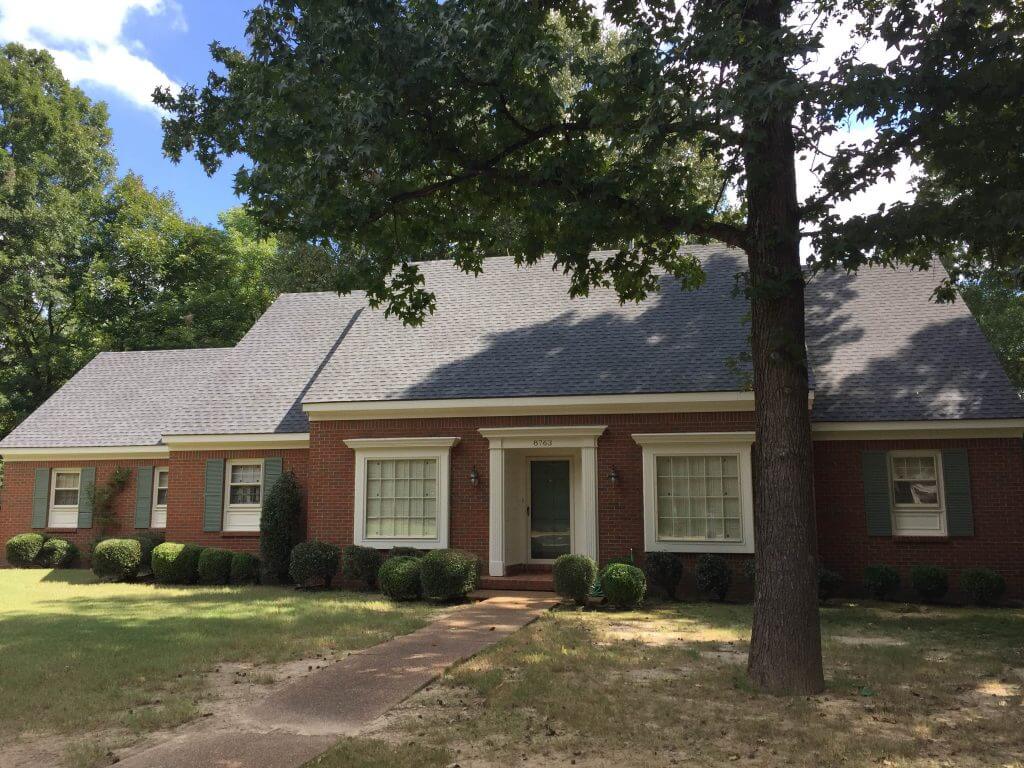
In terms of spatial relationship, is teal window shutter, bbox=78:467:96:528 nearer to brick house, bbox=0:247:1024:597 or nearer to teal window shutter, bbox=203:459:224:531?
brick house, bbox=0:247:1024:597

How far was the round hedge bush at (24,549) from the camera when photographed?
1916 cm

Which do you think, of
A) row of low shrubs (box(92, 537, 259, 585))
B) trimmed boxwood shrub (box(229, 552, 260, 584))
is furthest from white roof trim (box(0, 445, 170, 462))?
trimmed boxwood shrub (box(229, 552, 260, 584))

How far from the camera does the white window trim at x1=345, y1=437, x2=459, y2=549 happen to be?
1491 centimetres

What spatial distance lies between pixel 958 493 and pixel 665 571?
5.20 m

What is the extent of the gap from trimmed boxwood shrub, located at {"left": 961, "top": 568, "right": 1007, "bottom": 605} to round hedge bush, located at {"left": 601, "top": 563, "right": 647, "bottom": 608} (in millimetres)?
5439

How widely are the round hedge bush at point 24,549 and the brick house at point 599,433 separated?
250cm

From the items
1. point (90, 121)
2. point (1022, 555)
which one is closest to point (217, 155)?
point (1022, 555)

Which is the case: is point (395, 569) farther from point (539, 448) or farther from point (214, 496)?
point (214, 496)

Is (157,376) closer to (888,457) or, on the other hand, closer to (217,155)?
(217,155)

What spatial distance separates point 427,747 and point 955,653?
21.4ft

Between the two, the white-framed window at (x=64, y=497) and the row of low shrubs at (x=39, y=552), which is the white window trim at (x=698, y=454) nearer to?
the row of low shrubs at (x=39, y=552)

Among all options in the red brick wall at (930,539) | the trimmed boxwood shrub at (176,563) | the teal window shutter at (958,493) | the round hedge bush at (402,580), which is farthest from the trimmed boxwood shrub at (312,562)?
the teal window shutter at (958,493)

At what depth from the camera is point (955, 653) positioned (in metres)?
8.97

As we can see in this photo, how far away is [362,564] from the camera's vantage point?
568 inches
